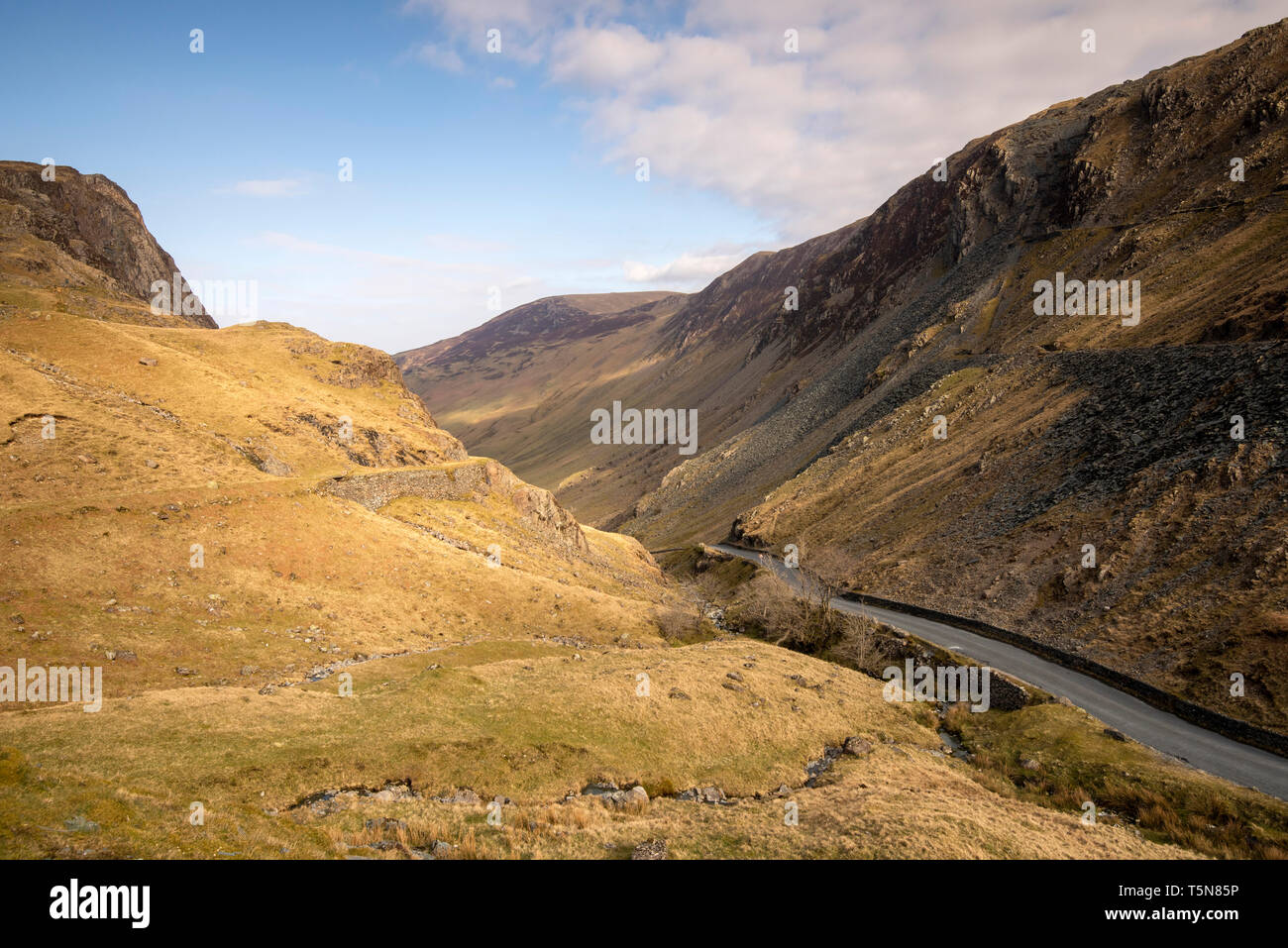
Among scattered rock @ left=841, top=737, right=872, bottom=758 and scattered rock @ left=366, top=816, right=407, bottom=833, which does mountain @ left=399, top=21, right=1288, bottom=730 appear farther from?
scattered rock @ left=366, top=816, right=407, bottom=833

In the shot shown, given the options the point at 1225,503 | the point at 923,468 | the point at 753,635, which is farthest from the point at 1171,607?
the point at 923,468

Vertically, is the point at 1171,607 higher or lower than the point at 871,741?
higher

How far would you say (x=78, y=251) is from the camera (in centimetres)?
10956

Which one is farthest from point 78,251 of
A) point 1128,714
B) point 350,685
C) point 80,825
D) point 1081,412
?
point 1081,412

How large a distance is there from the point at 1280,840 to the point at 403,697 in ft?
128

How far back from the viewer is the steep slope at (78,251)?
269 feet

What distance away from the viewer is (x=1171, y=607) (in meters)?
41.4

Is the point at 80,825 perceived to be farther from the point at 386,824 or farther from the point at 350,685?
the point at 350,685

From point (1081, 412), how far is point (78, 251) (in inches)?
6342

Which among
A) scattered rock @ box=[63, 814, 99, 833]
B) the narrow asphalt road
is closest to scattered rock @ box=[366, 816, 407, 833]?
scattered rock @ box=[63, 814, 99, 833]

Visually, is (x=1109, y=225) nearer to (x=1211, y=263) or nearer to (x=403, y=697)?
(x=1211, y=263)
